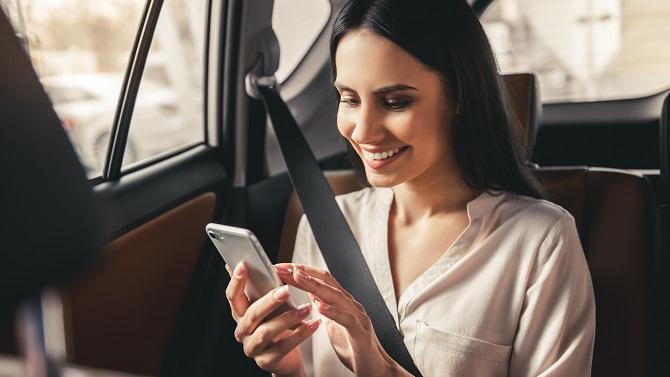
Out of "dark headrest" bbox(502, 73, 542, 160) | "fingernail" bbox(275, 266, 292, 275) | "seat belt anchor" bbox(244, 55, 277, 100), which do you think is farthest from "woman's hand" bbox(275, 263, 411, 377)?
"seat belt anchor" bbox(244, 55, 277, 100)

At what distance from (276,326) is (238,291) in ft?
0.28

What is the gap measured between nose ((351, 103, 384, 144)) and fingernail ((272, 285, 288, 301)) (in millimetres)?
352

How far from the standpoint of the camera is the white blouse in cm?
135

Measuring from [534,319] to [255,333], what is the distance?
1.65 feet

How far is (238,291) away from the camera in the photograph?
1.23 meters

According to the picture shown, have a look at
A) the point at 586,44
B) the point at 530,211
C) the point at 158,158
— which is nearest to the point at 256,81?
the point at 158,158

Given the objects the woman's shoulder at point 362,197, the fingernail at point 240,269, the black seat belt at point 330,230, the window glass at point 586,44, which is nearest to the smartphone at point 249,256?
the fingernail at point 240,269

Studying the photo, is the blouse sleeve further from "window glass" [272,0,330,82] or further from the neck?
"window glass" [272,0,330,82]

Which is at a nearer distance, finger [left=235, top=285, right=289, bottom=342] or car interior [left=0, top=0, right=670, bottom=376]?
finger [left=235, top=285, right=289, bottom=342]

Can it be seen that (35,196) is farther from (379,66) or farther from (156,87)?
(156,87)

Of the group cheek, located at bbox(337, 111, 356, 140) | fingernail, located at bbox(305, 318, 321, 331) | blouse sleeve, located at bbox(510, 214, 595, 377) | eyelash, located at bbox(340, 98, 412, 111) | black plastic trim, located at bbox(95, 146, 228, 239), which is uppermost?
eyelash, located at bbox(340, 98, 412, 111)

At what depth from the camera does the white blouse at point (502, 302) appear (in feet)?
4.42

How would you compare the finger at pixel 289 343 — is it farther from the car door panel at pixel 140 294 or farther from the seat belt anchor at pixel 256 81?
the seat belt anchor at pixel 256 81

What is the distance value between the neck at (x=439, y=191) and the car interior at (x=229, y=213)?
0.17 m
